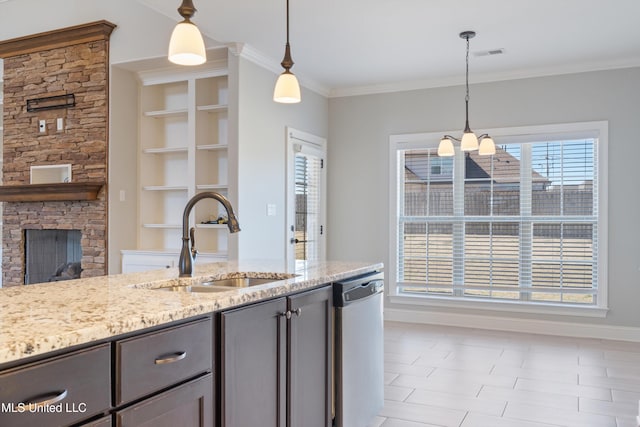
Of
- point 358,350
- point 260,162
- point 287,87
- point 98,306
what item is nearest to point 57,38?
point 260,162

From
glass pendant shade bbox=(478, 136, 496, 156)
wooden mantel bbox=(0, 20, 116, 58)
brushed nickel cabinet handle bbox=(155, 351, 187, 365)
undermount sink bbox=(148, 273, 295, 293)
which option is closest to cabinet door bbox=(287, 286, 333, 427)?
undermount sink bbox=(148, 273, 295, 293)

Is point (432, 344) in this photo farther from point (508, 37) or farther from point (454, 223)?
point (508, 37)

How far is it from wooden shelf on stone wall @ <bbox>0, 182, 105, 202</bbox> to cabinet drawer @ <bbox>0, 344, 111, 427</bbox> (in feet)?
14.5

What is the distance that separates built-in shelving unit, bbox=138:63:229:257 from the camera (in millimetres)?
5254

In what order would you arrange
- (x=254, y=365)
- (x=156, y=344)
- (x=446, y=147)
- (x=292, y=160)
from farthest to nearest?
(x=292, y=160) < (x=446, y=147) < (x=254, y=365) < (x=156, y=344)

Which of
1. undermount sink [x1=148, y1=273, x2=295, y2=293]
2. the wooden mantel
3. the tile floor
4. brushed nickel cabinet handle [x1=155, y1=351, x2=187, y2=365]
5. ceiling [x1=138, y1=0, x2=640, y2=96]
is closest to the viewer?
brushed nickel cabinet handle [x1=155, y1=351, x2=187, y2=365]

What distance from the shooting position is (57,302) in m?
1.65

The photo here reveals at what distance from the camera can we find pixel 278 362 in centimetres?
210

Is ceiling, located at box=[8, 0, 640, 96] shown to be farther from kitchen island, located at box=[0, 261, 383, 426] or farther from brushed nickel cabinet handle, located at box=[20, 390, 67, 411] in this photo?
brushed nickel cabinet handle, located at box=[20, 390, 67, 411]

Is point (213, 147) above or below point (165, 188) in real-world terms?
above

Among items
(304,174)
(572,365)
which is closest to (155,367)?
(572,365)

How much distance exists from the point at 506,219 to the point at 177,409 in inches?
187

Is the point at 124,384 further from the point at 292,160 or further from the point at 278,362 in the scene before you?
the point at 292,160

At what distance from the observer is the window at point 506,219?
5.29m
